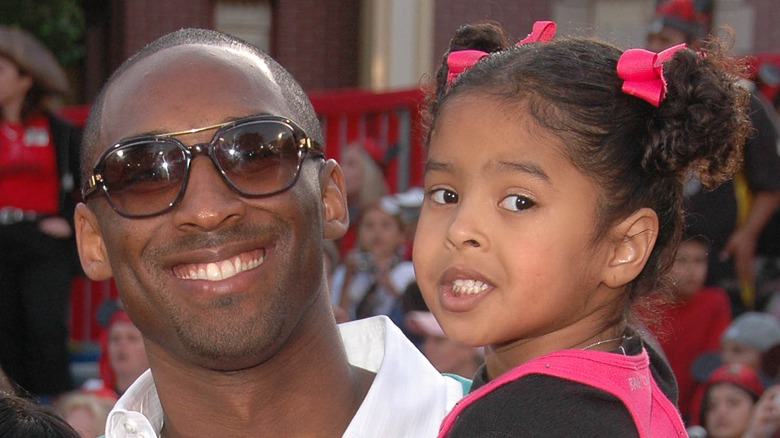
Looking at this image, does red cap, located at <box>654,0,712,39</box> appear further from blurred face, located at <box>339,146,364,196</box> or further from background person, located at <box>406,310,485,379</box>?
blurred face, located at <box>339,146,364,196</box>

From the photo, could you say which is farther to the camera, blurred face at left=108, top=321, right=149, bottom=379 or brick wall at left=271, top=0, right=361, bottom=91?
brick wall at left=271, top=0, right=361, bottom=91

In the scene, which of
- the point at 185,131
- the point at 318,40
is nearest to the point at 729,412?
the point at 185,131

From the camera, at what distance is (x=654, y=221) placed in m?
2.33

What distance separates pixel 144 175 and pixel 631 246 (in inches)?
39.0

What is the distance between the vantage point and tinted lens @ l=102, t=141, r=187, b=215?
2469mm

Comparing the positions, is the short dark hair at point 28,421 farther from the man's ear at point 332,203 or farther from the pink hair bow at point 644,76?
the pink hair bow at point 644,76

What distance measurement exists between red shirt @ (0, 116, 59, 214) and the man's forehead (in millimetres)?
3852

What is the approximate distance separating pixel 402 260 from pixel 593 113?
446 centimetres

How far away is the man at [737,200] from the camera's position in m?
5.53

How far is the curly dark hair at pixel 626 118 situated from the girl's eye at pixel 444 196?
0.18m

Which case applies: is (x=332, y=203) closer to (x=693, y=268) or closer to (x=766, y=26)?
(x=693, y=268)

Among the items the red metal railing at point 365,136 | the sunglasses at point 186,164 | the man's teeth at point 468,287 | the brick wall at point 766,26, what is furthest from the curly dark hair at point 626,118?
the brick wall at point 766,26

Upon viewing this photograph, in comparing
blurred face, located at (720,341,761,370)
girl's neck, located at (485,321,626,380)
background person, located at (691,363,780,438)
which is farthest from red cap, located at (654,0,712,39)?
girl's neck, located at (485,321,626,380)

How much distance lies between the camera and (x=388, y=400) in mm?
2559
